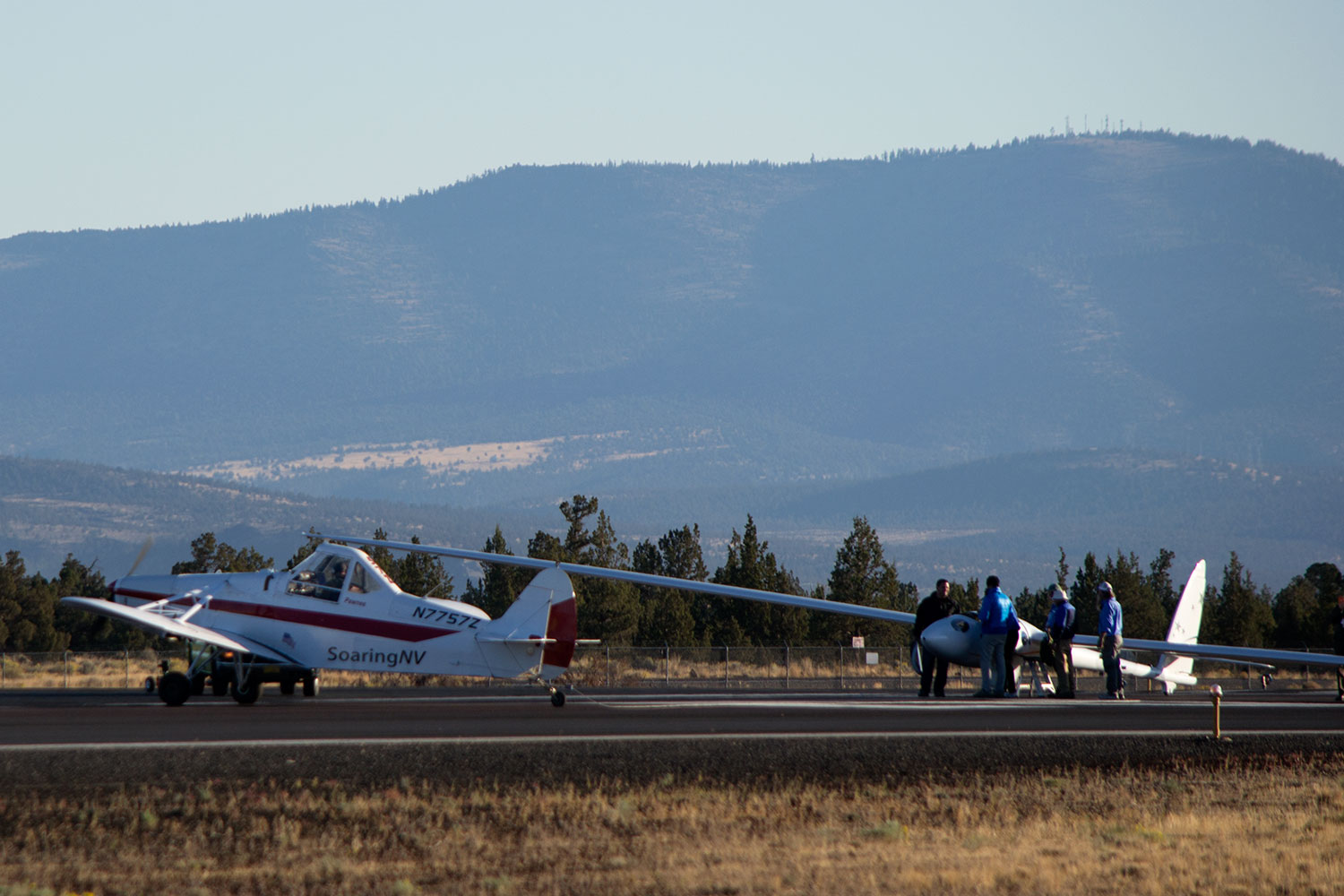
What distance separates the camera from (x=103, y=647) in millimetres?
61312

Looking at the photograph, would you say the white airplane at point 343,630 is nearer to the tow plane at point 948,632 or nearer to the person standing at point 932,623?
the tow plane at point 948,632

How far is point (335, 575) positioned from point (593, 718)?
17.0ft

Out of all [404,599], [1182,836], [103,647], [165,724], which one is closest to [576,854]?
[1182,836]

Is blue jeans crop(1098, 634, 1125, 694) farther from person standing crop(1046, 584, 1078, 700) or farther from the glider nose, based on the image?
the glider nose

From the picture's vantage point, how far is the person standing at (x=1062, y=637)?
83.6 ft

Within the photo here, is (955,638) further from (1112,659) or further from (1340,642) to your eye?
(1340,642)

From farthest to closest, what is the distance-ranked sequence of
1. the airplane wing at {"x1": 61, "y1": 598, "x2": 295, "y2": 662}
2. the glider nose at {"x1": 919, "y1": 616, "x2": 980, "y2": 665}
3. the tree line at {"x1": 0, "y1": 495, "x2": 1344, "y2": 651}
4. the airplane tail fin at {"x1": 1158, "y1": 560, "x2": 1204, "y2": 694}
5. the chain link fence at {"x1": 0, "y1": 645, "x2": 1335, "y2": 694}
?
1. the tree line at {"x1": 0, "y1": 495, "x2": 1344, "y2": 651}
2. the chain link fence at {"x1": 0, "y1": 645, "x2": 1335, "y2": 694}
3. the airplane tail fin at {"x1": 1158, "y1": 560, "x2": 1204, "y2": 694}
4. the glider nose at {"x1": 919, "y1": 616, "x2": 980, "y2": 665}
5. the airplane wing at {"x1": 61, "y1": 598, "x2": 295, "y2": 662}

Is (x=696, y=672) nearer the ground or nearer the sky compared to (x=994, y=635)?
nearer the ground

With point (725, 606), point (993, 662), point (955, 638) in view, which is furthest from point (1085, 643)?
point (725, 606)

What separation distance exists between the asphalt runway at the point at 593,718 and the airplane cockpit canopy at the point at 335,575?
1.67m

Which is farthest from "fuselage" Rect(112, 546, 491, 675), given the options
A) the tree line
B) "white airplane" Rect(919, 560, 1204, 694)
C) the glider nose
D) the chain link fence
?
the tree line

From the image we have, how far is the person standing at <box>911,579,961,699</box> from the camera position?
26.0m

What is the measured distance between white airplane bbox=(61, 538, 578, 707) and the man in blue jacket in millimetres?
5994

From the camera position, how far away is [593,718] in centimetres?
2230
